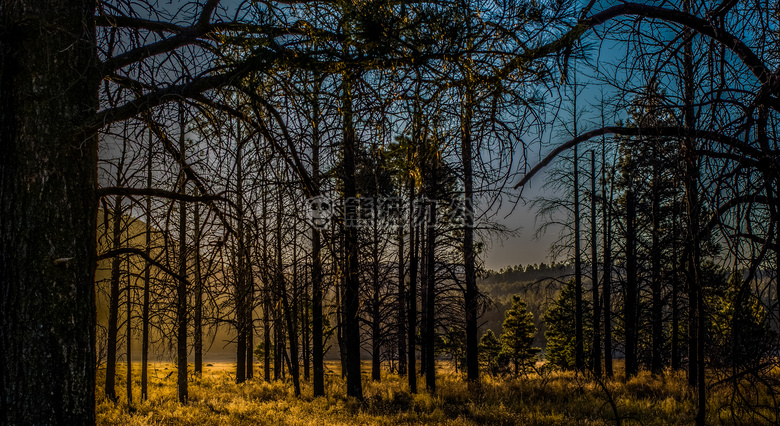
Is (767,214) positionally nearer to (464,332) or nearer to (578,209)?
(464,332)

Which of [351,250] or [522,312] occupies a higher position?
[351,250]

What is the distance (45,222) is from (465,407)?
9.41 meters

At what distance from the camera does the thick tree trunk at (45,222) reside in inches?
107

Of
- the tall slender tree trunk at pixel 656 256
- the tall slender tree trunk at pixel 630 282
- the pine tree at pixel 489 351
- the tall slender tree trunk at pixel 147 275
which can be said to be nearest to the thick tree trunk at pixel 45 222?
the tall slender tree trunk at pixel 147 275

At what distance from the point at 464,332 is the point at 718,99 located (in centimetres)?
→ 1190

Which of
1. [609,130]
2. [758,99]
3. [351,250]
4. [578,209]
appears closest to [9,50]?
[351,250]

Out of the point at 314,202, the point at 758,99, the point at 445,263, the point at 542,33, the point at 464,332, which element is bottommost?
the point at 464,332

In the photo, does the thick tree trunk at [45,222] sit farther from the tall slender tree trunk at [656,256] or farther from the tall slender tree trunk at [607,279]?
the tall slender tree trunk at [607,279]

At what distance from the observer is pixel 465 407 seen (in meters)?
9.99

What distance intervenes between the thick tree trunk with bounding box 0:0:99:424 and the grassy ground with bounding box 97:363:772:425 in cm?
651

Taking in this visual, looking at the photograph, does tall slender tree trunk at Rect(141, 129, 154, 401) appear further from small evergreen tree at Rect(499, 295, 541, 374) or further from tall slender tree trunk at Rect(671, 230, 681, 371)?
small evergreen tree at Rect(499, 295, 541, 374)

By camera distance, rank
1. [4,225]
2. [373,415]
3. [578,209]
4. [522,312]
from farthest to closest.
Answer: [522,312]
[578,209]
[373,415]
[4,225]

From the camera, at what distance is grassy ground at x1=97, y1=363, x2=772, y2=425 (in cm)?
862

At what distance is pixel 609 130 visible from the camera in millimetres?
4031
